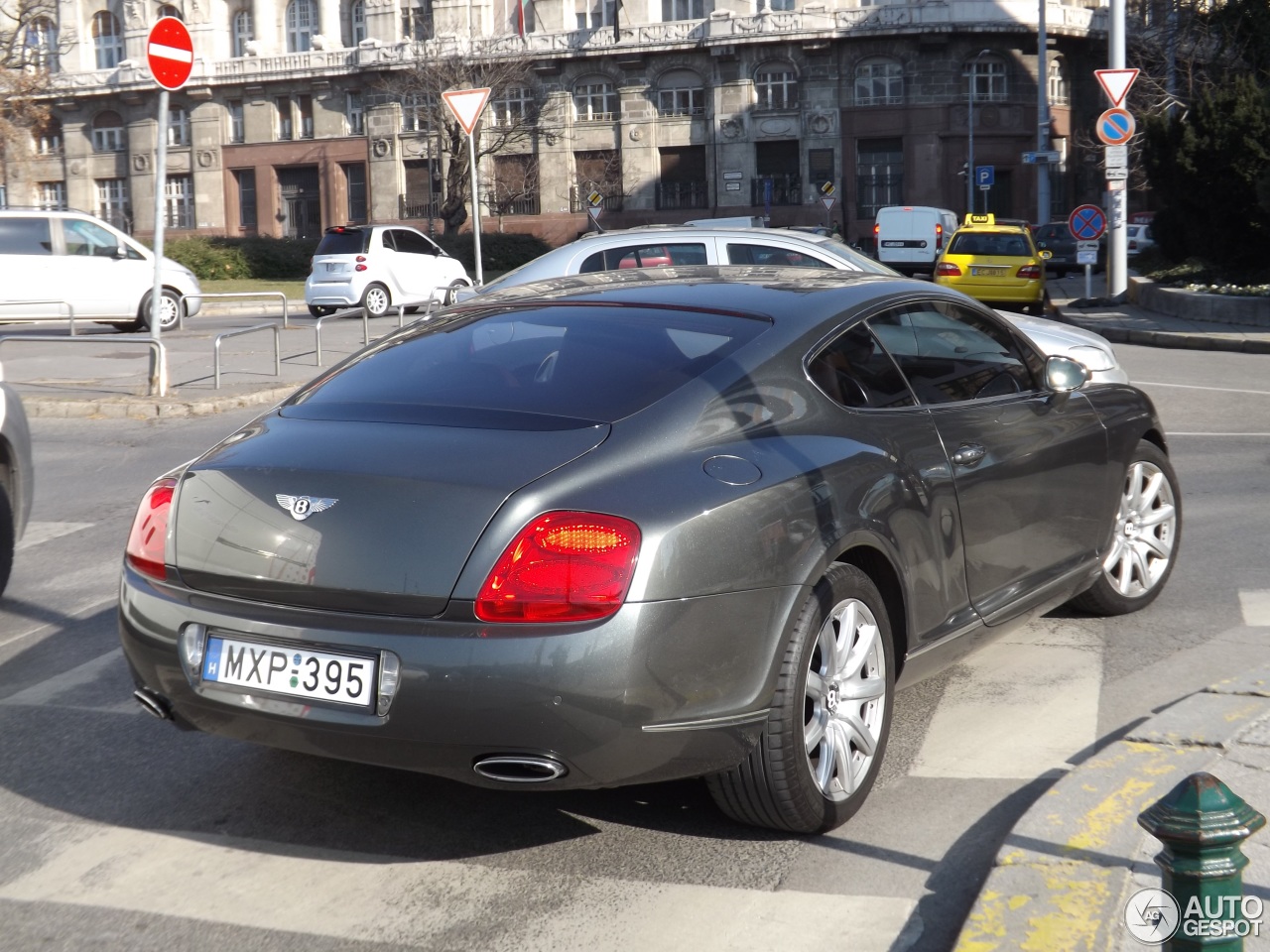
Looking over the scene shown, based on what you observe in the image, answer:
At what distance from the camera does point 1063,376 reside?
18.0 feet

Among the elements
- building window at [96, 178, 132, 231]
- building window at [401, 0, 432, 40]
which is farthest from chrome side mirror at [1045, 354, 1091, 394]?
building window at [96, 178, 132, 231]

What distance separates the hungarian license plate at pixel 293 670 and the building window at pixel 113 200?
7224 cm

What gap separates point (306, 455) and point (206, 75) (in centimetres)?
6931

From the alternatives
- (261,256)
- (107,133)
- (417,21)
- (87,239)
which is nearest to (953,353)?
(87,239)

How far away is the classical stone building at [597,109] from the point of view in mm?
61031

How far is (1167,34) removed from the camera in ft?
120

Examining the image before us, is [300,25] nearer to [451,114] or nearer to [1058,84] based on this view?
[451,114]

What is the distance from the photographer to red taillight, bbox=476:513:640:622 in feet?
11.6

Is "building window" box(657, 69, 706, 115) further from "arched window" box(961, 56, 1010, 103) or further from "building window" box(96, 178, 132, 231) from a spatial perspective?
"building window" box(96, 178, 132, 231)

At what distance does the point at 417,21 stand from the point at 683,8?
11.8 m

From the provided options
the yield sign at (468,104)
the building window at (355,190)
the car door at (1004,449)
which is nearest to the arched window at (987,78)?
the building window at (355,190)

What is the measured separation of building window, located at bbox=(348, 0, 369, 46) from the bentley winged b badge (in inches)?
2673

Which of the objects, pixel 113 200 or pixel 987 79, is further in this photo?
pixel 113 200

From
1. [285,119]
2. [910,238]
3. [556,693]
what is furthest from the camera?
[285,119]
